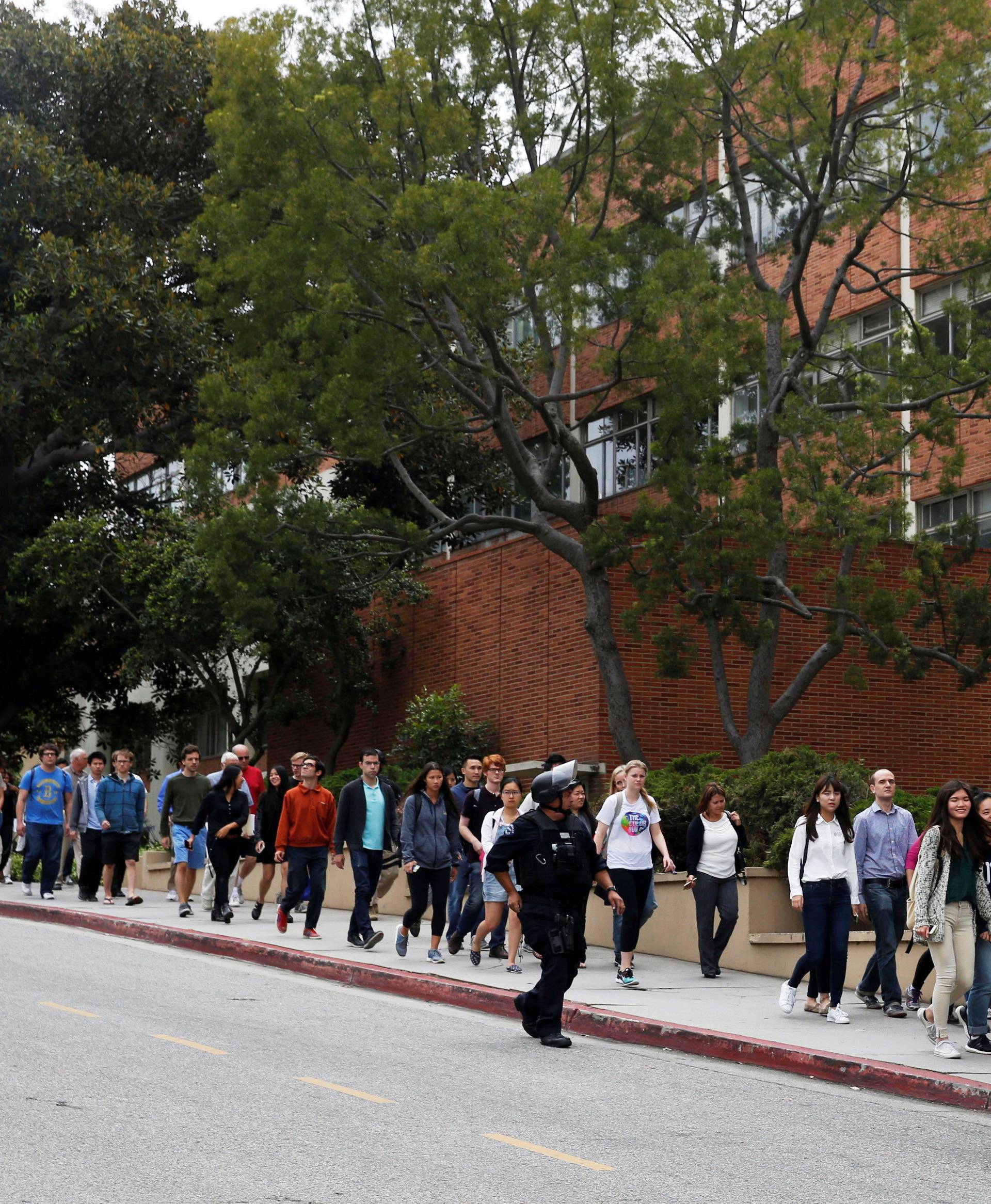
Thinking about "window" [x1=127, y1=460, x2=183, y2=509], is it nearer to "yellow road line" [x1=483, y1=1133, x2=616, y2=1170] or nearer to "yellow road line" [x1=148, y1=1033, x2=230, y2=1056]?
"yellow road line" [x1=148, y1=1033, x2=230, y2=1056]

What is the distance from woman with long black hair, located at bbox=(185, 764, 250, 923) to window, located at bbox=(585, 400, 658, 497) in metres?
13.4

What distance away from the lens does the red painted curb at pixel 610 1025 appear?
9.96 meters

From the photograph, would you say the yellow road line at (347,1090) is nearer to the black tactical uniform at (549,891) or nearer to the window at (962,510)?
the black tactical uniform at (549,891)

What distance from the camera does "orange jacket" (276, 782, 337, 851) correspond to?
53.1 ft

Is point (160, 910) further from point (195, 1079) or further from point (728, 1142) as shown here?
point (728, 1142)

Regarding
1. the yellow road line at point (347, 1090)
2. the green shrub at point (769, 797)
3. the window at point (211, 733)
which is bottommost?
the yellow road line at point (347, 1090)

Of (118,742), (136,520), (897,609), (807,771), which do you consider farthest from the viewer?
(118,742)

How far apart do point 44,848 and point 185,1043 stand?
413 inches

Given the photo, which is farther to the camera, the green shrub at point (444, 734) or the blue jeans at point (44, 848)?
the green shrub at point (444, 734)

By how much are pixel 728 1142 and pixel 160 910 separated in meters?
12.8

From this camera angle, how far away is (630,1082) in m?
9.81

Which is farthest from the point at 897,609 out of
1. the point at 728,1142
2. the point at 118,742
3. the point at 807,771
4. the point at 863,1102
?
the point at 118,742

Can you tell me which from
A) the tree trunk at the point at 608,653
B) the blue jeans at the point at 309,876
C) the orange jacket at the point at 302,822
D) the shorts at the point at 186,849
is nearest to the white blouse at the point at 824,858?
the orange jacket at the point at 302,822

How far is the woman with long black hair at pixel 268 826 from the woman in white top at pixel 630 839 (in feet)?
16.0
